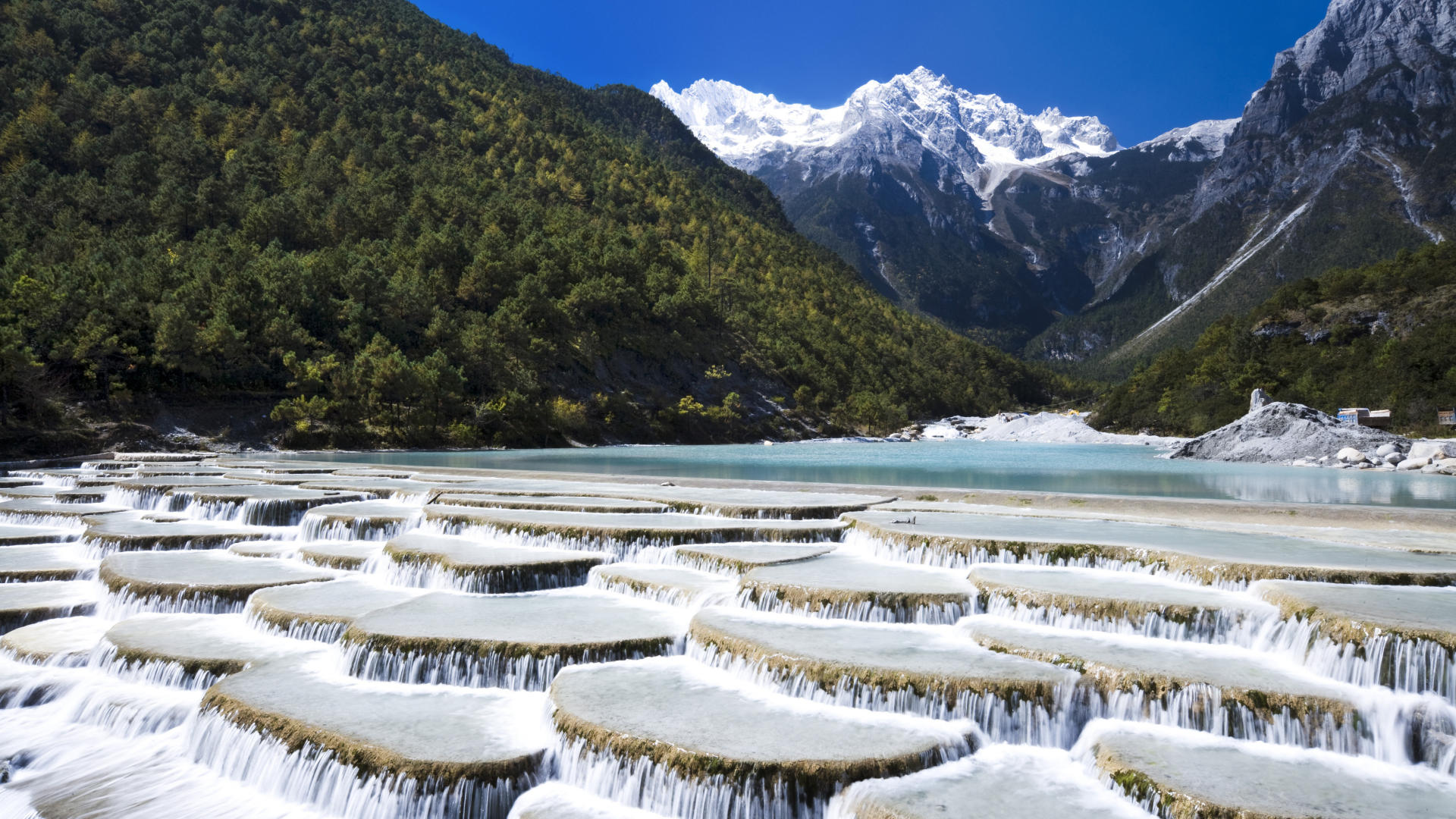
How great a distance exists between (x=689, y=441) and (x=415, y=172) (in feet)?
168

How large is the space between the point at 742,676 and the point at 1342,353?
87023 millimetres

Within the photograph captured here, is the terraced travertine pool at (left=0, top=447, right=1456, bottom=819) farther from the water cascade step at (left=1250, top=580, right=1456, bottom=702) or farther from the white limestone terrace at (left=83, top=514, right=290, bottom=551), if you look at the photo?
the white limestone terrace at (left=83, top=514, right=290, bottom=551)

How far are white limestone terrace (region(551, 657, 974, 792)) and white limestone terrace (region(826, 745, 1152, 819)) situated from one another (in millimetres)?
153

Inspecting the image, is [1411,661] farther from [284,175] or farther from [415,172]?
[415,172]

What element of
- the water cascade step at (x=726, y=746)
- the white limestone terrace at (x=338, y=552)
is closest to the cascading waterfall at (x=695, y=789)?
the water cascade step at (x=726, y=746)

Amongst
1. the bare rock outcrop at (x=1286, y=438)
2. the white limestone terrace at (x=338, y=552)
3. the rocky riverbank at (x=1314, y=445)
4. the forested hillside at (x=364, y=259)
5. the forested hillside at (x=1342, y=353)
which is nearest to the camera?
the white limestone terrace at (x=338, y=552)

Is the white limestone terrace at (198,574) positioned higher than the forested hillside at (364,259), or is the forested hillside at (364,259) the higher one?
the forested hillside at (364,259)

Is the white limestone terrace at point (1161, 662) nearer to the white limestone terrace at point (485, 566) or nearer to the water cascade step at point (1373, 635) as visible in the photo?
the water cascade step at point (1373, 635)

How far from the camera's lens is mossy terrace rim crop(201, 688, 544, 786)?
21.4 ft

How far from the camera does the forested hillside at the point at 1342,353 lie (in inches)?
2402

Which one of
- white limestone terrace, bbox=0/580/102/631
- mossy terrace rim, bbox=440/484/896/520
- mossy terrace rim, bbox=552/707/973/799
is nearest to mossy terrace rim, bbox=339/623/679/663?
mossy terrace rim, bbox=552/707/973/799

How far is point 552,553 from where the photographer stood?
13859 millimetres

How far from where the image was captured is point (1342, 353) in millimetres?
74562

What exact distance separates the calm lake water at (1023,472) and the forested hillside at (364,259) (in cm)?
1030
